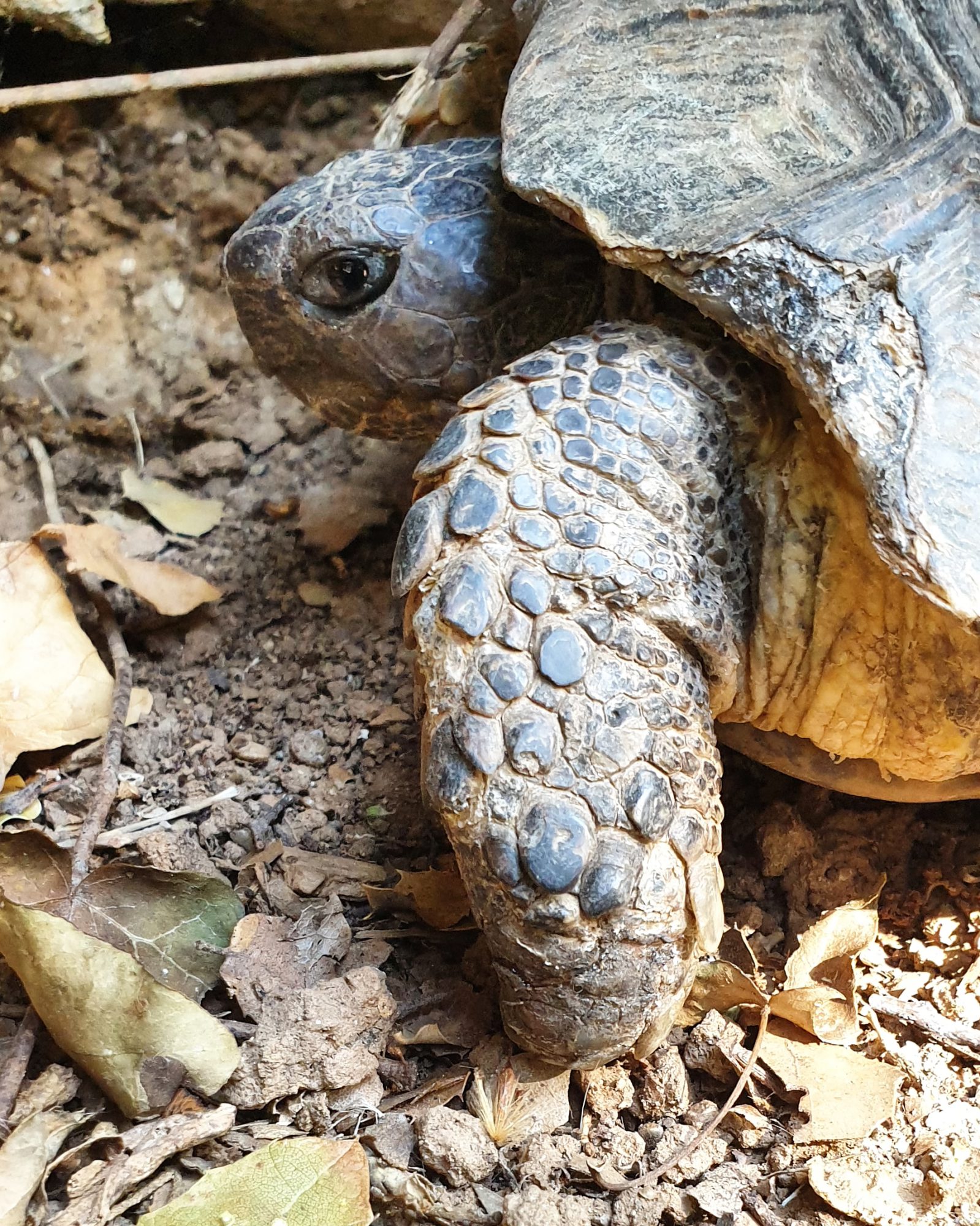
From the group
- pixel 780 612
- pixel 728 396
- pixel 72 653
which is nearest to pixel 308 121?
pixel 72 653

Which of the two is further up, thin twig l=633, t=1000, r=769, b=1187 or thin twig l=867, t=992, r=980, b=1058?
thin twig l=867, t=992, r=980, b=1058

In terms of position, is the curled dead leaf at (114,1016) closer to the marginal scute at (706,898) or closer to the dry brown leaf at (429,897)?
the dry brown leaf at (429,897)

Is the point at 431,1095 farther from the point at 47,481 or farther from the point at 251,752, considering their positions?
the point at 47,481

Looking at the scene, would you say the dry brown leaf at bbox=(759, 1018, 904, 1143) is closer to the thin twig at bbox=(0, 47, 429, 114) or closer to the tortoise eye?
the tortoise eye

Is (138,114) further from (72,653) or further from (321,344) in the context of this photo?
(72,653)

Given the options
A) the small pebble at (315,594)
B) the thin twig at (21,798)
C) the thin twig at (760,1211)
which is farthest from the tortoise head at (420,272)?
the thin twig at (760,1211)

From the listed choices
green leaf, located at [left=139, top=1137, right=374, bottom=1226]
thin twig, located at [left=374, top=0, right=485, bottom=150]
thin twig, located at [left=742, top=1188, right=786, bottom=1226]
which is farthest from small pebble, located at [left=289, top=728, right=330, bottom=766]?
thin twig, located at [left=374, top=0, right=485, bottom=150]
